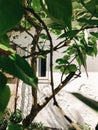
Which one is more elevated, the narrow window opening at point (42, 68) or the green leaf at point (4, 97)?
the green leaf at point (4, 97)

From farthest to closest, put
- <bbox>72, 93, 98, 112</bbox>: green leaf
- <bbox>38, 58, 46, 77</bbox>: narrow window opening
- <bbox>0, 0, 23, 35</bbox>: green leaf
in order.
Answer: <bbox>38, 58, 46, 77</bbox>: narrow window opening, <bbox>72, 93, 98, 112</bbox>: green leaf, <bbox>0, 0, 23, 35</bbox>: green leaf

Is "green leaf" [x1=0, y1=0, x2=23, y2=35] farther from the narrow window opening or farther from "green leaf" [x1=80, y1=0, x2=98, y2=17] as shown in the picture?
the narrow window opening

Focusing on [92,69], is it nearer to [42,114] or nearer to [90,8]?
[42,114]

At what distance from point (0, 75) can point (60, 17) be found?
0.07 m

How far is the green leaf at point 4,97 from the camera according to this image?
11.0 inches

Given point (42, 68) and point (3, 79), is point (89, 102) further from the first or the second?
point (42, 68)

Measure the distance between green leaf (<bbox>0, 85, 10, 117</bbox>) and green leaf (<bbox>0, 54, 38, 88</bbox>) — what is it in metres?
0.02

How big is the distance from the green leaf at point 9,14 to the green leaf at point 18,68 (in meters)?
0.04

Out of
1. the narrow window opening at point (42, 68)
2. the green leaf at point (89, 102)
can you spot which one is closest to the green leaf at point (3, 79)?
the green leaf at point (89, 102)

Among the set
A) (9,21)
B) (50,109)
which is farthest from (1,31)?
(50,109)

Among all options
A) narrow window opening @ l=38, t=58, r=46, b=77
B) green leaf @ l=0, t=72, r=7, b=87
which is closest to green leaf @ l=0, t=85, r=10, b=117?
green leaf @ l=0, t=72, r=7, b=87

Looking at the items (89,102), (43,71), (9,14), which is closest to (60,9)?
(9,14)

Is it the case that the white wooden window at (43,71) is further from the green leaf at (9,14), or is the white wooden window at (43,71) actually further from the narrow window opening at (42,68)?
the green leaf at (9,14)

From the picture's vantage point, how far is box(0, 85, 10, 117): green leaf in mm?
280
